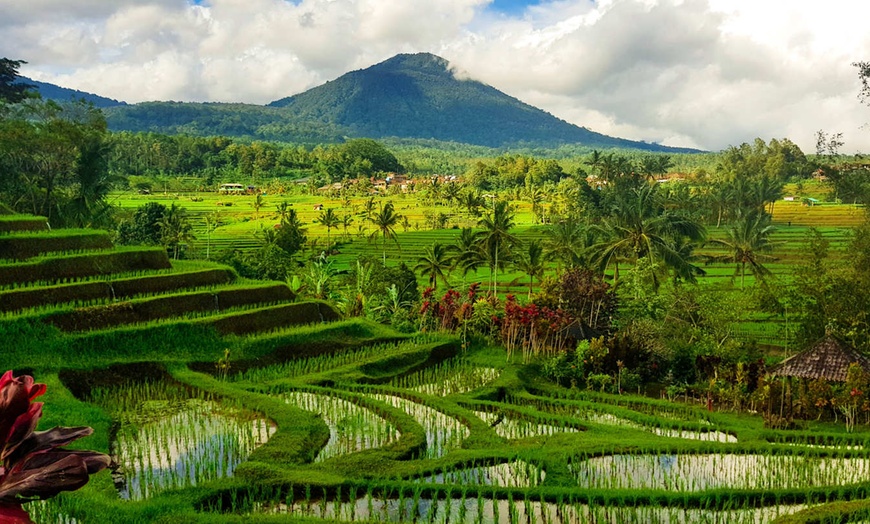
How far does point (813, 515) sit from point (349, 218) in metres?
51.7

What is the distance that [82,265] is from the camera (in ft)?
64.0

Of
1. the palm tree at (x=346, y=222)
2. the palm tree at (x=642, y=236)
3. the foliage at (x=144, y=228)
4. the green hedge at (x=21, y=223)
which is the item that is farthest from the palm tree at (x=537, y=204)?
the green hedge at (x=21, y=223)

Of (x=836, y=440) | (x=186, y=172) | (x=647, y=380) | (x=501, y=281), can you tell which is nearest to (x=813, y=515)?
(x=836, y=440)

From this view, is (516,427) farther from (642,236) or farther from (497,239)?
(497,239)

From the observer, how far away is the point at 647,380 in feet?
64.4

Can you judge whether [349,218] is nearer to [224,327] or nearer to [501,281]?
[501,281]

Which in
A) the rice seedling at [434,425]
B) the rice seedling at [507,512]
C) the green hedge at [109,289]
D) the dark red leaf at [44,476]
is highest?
the dark red leaf at [44,476]

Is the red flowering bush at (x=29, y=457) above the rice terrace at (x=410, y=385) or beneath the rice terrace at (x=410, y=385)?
above

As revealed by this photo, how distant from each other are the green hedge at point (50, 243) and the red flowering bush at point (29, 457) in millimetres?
19774

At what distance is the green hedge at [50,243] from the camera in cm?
1933

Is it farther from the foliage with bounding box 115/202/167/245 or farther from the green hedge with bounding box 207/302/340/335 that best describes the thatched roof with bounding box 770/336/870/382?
the foliage with bounding box 115/202/167/245

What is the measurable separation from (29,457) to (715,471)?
1196 cm

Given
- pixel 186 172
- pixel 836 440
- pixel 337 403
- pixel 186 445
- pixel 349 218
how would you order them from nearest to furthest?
Answer: pixel 186 445
pixel 836 440
pixel 337 403
pixel 349 218
pixel 186 172

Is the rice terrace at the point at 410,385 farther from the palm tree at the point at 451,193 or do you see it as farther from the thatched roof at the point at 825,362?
the palm tree at the point at 451,193
